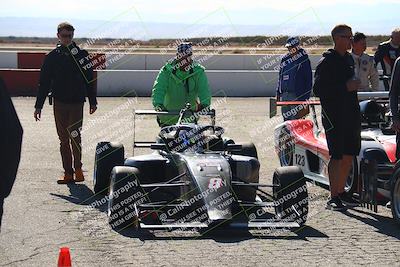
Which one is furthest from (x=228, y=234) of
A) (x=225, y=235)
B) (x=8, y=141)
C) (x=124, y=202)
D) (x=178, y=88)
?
(x=8, y=141)

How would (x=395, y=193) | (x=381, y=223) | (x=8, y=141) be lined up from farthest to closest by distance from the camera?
(x=381, y=223) → (x=395, y=193) → (x=8, y=141)

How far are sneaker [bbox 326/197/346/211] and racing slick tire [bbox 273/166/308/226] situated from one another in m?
0.88

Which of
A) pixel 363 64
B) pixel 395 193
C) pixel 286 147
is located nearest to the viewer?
pixel 395 193

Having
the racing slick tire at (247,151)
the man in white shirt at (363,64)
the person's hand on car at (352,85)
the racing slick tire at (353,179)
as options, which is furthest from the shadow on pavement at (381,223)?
the man in white shirt at (363,64)

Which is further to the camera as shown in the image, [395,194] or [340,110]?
[340,110]

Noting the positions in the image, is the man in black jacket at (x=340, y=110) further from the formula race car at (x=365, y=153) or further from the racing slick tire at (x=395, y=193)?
the racing slick tire at (x=395, y=193)

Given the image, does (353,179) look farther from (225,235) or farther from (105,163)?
(105,163)

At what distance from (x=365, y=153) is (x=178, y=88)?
236 centimetres

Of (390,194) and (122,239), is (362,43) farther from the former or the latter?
(122,239)

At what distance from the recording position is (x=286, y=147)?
37.7 ft

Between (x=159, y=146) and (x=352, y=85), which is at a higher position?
(x=352, y=85)

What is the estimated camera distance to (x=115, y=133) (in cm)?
1598

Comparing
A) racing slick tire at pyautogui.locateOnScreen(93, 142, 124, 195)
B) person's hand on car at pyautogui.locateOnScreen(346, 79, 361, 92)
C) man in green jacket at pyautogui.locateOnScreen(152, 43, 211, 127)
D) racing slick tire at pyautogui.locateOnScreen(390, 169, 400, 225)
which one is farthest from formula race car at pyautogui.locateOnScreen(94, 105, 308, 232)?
person's hand on car at pyautogui.locateOnScreen(346, 79, 361, 92)

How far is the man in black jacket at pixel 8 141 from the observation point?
3.90 m
